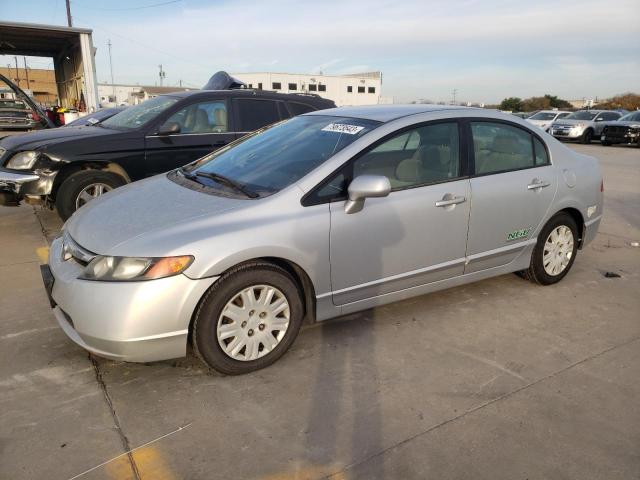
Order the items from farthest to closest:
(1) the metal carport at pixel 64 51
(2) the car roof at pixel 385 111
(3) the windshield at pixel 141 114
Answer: (1) the metal carport at pixel 64 51, (3) the windshield at pixel 141 114, (2) the car roof at pixel 385 111

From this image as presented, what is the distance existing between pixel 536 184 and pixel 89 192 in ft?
15.4

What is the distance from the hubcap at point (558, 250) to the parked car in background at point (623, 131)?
18.6m

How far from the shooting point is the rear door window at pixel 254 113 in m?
6.68

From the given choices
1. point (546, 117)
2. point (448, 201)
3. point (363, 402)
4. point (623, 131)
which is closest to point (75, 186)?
point (448, 201)

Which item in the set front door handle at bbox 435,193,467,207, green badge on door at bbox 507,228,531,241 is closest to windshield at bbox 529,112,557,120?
green badge on door at bbox 507,228,531,241

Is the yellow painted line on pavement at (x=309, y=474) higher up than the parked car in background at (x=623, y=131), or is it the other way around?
the parked car in background at (x=623, y=131)

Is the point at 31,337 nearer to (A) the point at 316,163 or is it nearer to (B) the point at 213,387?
(B) the point at 213,387

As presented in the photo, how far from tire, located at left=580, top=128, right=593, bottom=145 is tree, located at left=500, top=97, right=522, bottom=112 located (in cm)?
A: 3625

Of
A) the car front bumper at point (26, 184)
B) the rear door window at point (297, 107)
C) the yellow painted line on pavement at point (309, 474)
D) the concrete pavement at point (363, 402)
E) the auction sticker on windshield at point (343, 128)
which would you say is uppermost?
the rear door window at point (297, 107)

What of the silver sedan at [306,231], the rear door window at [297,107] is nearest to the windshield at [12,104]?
the rear door window at [297,107]

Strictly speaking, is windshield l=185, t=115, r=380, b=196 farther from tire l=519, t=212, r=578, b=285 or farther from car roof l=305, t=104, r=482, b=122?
tire l=519, t=212, r=578, b=285

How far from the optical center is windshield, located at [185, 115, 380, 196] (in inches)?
134

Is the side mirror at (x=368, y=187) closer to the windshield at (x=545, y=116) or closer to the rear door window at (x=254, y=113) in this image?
the rear door window at (x=254, y=113)

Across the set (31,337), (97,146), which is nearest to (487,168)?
(31,337)
